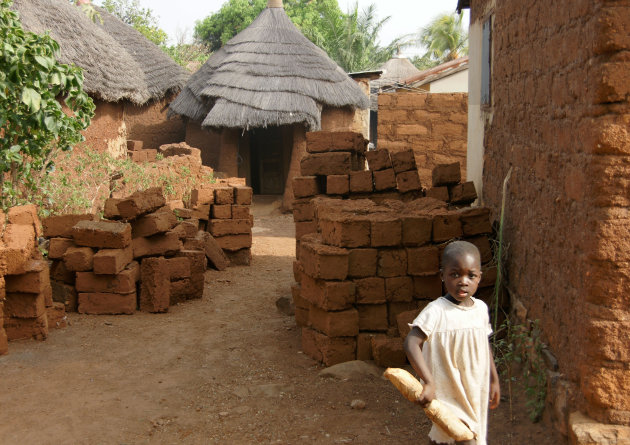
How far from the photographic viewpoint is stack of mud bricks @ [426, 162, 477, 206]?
7172mm

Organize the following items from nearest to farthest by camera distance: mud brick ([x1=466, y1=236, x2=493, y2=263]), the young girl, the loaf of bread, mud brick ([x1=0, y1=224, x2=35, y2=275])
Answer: the loaf of bread, the young girl, mud brick ([x1=466, y1=236, x2=493, y2=263]), mud brick ([x1=0, y1=224, x2=35, y2=275])

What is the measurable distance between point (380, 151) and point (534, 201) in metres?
3.11

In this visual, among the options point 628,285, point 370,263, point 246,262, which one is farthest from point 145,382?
point 246,262

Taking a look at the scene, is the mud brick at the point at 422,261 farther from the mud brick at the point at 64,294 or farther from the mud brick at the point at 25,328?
the mud brick at the point at 64,294

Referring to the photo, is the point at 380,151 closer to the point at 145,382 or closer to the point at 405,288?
the point at 405,288

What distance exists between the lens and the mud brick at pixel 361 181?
7588 millimetres

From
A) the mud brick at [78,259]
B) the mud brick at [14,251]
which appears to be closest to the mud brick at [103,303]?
the mud brick at [78,259]

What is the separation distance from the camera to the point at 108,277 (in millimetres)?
7574

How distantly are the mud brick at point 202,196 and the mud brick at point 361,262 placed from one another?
491 cm

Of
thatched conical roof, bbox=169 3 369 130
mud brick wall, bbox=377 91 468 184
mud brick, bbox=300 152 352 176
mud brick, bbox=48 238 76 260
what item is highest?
thatched conical roof, bbox=169 3 369 130

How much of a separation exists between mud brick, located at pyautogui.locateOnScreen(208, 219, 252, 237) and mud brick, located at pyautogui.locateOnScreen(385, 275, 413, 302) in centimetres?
509

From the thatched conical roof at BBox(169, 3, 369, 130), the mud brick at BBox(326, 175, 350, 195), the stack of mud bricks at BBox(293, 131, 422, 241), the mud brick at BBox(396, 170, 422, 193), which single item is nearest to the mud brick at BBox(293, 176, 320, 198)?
the stack of mud bricks at BBox(293, 131, 422, 241)

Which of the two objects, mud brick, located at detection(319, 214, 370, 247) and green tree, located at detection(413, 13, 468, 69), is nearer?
mud brick, located at detection(319, 214, 370, 247)

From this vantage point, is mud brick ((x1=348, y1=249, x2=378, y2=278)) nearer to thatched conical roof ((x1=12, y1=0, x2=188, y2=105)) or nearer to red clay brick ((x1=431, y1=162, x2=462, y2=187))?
red clay brick ((x1=431, y1=162, x2=462, y2=187))
